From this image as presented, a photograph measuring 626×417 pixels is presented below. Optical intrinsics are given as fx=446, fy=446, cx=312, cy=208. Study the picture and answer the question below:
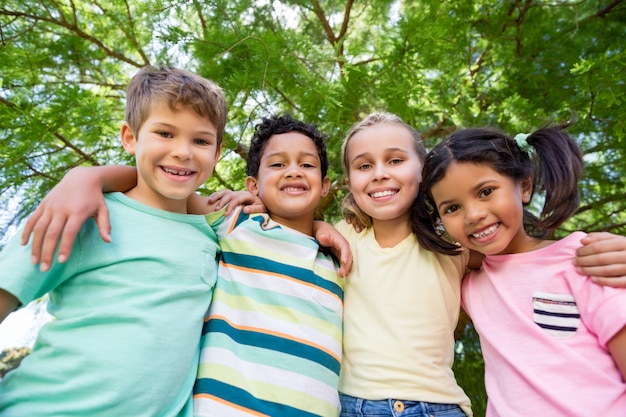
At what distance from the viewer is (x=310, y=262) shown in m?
1.18

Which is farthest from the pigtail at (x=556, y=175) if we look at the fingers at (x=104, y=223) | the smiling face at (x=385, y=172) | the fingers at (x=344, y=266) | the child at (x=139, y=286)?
the fingers at (x=104, y=223)

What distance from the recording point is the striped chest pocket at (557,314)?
0.97 metres

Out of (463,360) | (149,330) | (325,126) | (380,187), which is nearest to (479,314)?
(380,187)

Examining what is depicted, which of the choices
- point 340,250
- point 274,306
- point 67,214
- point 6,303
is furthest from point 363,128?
point 6,303

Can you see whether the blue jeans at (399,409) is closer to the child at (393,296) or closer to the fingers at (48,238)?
the child at (393,296)

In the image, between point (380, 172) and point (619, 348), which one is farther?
point (380, 172)

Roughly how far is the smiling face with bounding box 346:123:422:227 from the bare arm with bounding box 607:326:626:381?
0.57 metres

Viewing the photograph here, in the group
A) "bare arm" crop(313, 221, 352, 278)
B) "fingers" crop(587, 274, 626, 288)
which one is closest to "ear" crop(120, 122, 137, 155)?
"bare arm" crop(313, 221, 352, 278)

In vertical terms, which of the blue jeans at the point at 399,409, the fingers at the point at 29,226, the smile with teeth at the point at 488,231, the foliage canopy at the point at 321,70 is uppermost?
the foliage canopy at the point at 321,70

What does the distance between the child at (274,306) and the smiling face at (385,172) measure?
0.43 ft

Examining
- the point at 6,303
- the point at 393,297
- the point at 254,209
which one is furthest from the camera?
the point at 254,209

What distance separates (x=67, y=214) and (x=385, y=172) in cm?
79

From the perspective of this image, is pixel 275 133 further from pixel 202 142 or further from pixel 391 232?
pixel 391 232

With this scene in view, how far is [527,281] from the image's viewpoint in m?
1.06
